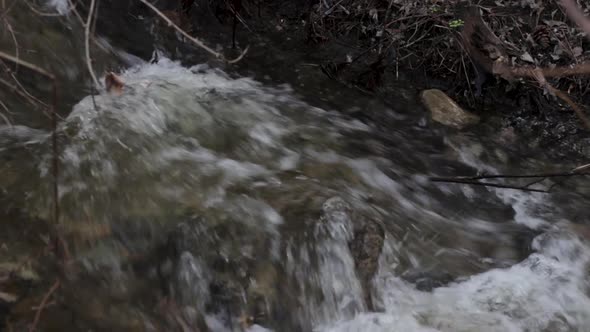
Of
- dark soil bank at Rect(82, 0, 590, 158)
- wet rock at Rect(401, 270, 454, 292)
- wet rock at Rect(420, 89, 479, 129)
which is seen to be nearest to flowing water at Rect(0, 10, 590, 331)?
wet rock at Rect(401, 270, 454, 292)

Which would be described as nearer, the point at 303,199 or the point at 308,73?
the point at 303,199

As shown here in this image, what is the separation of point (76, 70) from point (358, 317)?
2798mm

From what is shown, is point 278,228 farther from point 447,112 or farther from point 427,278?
point 447,112

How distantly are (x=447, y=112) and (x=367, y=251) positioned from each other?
7.58 ft

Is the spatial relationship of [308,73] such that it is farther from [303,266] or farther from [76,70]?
[303,266]

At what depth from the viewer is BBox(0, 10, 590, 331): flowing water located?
2551mm

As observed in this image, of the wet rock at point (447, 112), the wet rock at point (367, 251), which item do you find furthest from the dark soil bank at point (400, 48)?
the wet rock at point (367, 251)

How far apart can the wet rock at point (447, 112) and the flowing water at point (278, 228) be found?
59cm

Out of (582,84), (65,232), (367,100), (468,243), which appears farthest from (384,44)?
(65,232)

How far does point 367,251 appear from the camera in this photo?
281 centimetres

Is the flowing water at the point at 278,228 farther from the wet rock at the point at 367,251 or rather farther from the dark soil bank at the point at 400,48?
the dark soil bank at the point at 400,48

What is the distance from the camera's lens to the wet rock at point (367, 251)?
9.10ft

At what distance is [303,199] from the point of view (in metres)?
3.05

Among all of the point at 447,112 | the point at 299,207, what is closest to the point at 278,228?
the point at 299,207
